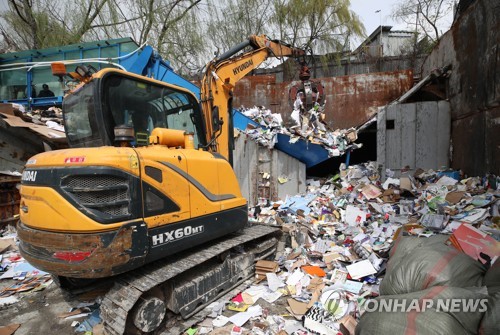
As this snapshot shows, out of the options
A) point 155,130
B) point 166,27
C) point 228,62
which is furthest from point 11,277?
point 166,27

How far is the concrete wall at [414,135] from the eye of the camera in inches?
260

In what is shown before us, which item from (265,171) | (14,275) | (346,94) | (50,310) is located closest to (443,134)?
(346,94)

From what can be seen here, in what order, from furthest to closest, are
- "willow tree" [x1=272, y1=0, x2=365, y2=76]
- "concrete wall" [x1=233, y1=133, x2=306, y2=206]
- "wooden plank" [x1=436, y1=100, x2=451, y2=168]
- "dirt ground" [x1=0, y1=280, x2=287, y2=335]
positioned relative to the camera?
"willow tree" [x1=272, y1=0, x2=365, y2=76] < "concrete wall" [x1=233, y1=133, x2=306, y2=206] < "wooden plank" [x1=436, y1=100, x2=451, y2=168] < "dirt ground" [x1=0, y1=280, x2=287, y2=335]

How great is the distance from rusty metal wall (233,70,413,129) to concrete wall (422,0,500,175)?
188cm

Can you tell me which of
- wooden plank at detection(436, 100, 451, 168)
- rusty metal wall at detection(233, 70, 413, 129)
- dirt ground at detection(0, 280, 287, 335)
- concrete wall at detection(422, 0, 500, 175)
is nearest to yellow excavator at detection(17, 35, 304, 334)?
dirt ground at detection(0, 280, 287, 335)

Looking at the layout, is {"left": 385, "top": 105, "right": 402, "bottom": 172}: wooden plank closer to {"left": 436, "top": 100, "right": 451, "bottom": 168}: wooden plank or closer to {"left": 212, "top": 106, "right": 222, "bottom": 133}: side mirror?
{"left": 436, "top": 100, "right": 451, "bottom": 168}: wooden plank

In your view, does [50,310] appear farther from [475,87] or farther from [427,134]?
[427,134]

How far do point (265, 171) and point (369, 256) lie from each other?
11.3 feet

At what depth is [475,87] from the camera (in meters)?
5.36

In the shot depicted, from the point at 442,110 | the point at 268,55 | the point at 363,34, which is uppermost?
the point at 363,34

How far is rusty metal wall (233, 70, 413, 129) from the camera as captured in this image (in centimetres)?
857

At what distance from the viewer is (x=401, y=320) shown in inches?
73.6

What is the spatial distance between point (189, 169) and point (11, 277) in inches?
124

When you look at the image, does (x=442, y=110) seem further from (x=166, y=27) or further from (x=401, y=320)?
(x=166, y=27)
